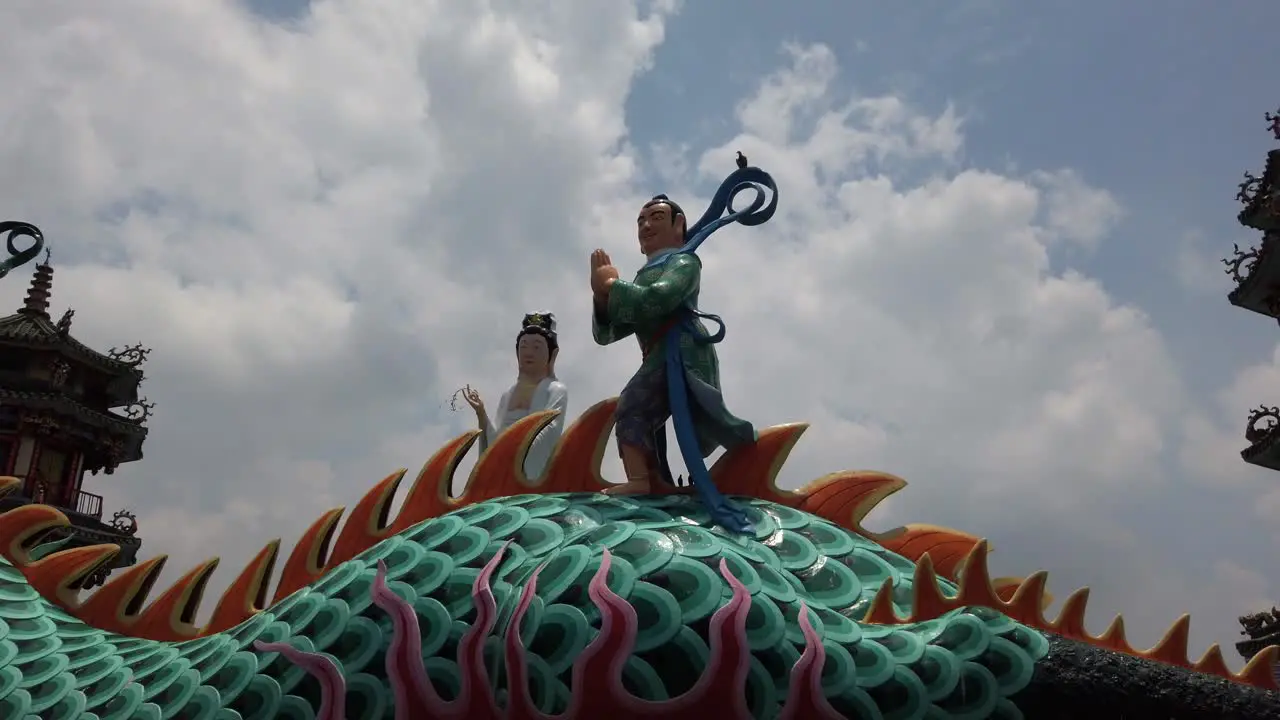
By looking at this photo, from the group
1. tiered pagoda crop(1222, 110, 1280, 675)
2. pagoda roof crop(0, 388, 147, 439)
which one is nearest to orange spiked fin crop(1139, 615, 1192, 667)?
tiered pagoda crop(1222, 110, 1280, 675)

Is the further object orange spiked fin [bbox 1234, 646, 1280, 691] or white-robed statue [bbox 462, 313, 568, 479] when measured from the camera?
white-robed statue [bbox 462, 313, 568, 479]

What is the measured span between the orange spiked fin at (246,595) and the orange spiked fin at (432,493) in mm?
663

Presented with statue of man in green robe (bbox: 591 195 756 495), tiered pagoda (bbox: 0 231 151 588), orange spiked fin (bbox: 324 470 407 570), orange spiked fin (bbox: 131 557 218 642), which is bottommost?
orange spiked fin (bbox: 131 557 218 642)

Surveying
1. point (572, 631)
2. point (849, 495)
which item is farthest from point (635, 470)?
point (572, 631)

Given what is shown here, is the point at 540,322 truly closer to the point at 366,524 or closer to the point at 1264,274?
the point at 366,524

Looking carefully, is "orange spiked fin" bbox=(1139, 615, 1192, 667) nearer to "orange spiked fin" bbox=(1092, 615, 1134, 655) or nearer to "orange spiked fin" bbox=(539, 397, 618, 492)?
"orange spiked fin" bbox=(1092, 615, 1134, 655)

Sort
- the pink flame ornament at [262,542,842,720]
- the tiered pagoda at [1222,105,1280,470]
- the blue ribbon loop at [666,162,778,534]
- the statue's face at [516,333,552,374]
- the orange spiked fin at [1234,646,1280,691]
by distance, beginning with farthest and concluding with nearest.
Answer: the tiered pagoda at [1222,105,1280,470]
the statue's face at [516,333,552,374]
the blue ribbon loop at [666,162,778,534]
the orange spiked fin at [1234,646,1280,691]
the pink flame ornament at [262,542,842,720]

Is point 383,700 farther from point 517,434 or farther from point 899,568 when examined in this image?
point 899,568

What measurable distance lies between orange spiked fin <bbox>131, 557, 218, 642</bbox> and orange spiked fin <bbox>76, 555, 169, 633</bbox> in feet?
0.31

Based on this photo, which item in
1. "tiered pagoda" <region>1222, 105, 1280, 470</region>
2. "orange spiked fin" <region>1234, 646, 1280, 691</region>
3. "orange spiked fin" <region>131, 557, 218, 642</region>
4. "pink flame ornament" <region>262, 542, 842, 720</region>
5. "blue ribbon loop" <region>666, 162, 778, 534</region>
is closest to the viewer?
"pink flame ornament" <region>262, 542, 842, 720</region>

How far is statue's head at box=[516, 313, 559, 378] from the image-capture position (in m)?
7.04

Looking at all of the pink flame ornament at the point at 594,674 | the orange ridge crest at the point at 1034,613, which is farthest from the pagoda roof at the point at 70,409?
the orange ridge crest at the point at 1034,613

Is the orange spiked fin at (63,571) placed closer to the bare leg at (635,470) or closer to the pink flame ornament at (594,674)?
the pink flame ornament at (594,674)

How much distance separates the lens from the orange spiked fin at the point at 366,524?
4.77 m
